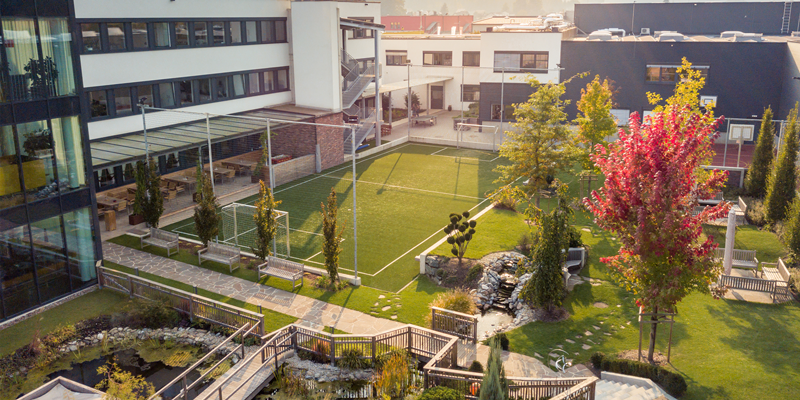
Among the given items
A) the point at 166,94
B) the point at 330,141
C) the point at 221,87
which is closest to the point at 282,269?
the point at 166,94

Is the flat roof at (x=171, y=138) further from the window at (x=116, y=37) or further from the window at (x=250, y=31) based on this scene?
the window at (x=250, y=31)

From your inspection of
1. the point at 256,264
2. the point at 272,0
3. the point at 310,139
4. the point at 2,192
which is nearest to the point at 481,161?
the point at 310,139

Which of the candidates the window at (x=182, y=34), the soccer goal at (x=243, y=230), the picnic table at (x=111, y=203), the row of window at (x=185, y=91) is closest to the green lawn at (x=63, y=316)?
the soccer goal at (x=243, y=230)

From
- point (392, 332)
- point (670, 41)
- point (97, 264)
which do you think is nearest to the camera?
point (392, 332)

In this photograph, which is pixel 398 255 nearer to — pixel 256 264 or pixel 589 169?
pixel 256 264

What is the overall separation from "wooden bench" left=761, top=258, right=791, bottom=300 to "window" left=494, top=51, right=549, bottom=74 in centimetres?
2620

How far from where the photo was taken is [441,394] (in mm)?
13531

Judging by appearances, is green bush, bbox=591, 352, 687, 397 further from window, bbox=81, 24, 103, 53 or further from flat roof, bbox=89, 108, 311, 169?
window, bbox=81, 24, 103, 53

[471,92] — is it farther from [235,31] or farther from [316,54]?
[235,31]

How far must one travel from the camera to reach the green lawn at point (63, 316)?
1734 cm

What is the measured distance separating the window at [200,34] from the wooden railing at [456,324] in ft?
69.8

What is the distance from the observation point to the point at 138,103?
2881 centimetres

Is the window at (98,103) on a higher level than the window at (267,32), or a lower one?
lower

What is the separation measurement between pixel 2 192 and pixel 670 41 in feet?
126
